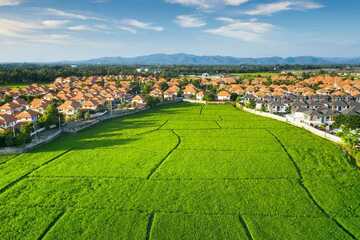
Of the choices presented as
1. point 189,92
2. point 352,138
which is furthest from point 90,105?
point 352,138

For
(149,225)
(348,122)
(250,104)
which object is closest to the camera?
(149,225)

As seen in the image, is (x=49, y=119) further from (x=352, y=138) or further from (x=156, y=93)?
(x=156, y=93)

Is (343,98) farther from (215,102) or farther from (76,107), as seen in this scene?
(76,107)

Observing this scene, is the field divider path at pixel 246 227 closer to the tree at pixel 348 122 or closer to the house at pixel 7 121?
the tree at pixel 348 122

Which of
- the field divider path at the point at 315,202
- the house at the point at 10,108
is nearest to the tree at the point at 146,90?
the house at the point at 10,108

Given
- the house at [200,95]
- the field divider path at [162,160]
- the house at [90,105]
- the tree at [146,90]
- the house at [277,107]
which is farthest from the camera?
the tree at [146,90]

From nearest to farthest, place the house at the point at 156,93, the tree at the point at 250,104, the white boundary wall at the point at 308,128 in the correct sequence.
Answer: the white boundary wall at the point at 308,128
the tree at the point at 250,104
the house at the point at 156,93

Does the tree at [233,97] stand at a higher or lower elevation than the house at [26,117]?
higher

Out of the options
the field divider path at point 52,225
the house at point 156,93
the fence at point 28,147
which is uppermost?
the house at point 156,93

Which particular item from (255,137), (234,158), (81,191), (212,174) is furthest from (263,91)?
(81,191)
